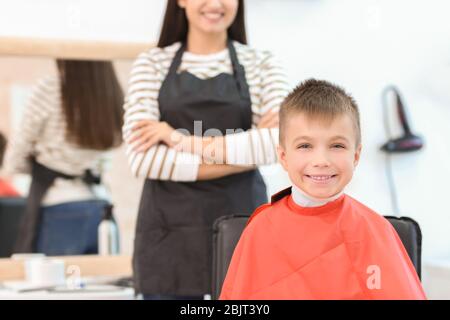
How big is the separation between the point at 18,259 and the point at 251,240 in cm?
148

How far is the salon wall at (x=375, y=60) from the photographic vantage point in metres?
2.65

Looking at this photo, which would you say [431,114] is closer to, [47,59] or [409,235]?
[47,59]

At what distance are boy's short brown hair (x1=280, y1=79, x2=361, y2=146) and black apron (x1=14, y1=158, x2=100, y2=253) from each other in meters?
1.38

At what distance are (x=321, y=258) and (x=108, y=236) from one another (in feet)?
5.01

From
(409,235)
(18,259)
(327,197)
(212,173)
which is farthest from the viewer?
(18,259)

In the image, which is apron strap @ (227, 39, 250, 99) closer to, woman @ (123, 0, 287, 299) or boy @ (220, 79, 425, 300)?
woman @ (123, 0, 287, 299)

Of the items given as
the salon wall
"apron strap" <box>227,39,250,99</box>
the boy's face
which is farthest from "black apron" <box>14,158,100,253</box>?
the boy's face

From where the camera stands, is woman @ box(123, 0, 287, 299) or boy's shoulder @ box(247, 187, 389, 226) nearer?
boy's shoulder @ box(247, 187, 389, 226)

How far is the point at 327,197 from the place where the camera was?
3.83 feet

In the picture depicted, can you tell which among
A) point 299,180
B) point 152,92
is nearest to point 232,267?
point 299,180

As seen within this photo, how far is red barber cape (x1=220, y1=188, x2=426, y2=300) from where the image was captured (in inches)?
42.4

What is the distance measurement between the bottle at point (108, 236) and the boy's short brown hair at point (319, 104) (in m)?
1.40

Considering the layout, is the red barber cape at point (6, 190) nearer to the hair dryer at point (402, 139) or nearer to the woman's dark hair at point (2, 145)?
the woman's dark hair at point (2, 145)
